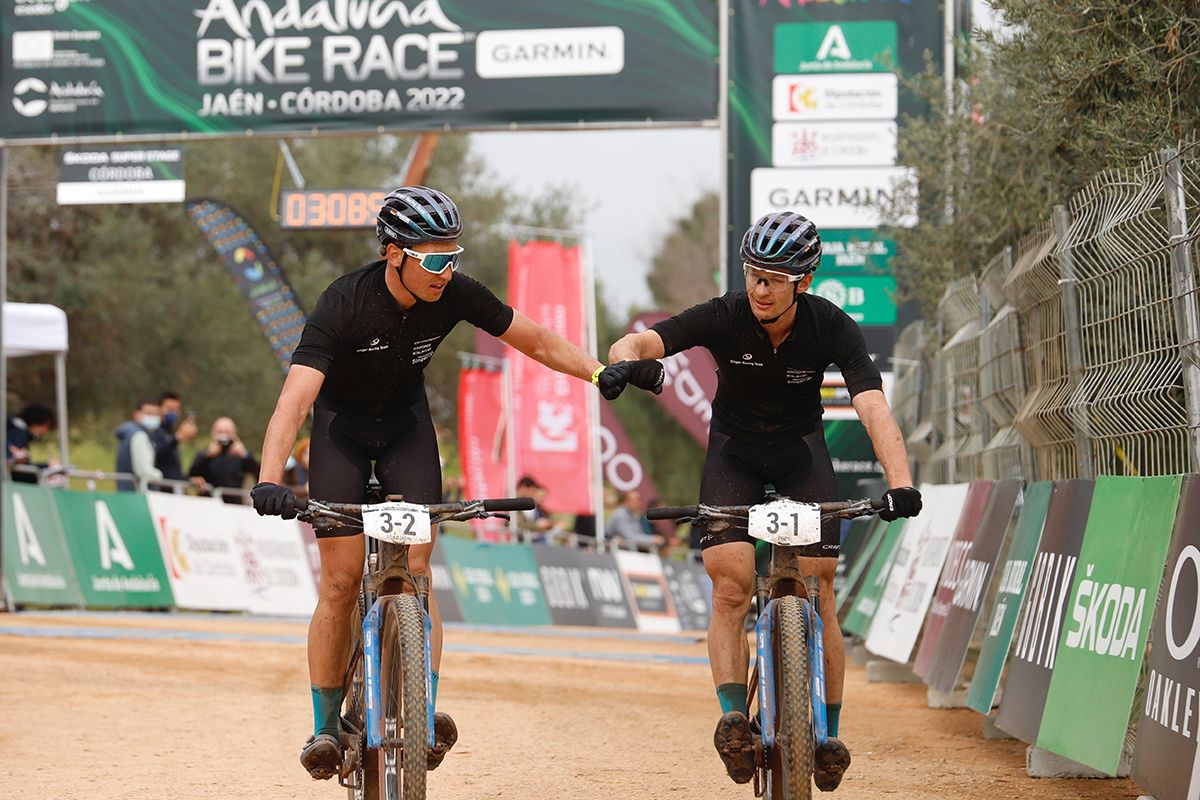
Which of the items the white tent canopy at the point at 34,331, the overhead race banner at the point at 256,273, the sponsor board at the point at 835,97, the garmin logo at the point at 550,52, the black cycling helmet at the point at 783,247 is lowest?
the black cycling helmet at the point at 783,247

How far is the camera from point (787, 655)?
6023 millimetres

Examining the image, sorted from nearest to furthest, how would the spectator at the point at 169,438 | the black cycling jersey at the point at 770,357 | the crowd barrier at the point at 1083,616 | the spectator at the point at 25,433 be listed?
the crowd barrier at the point at 1083,616 < the black cycling jersey at the point at 770,357 < the spectator at the point at 25,433 < the spectator at the point at 169,438

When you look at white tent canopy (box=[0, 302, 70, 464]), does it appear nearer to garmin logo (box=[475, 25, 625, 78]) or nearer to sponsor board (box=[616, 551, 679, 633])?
garmin logo (box=[475, 25, 625, 78])

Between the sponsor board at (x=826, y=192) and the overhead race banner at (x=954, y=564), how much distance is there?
6479 millimetres

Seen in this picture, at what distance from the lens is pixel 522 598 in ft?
78.8

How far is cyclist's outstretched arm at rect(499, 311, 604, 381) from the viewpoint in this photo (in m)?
6.54

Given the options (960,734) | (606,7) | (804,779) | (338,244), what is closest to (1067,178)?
(960,734)

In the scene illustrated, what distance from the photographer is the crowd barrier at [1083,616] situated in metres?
6.05

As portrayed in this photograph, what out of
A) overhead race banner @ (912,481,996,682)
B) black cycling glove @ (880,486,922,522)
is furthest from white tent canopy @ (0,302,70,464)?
black cycling glove @ (880,486,922,522)

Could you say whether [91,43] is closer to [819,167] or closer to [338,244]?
[819,167]

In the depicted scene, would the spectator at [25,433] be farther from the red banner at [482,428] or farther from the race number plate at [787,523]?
the race number plate at [787,523]

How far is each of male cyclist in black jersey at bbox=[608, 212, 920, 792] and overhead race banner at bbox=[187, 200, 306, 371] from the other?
18602mm

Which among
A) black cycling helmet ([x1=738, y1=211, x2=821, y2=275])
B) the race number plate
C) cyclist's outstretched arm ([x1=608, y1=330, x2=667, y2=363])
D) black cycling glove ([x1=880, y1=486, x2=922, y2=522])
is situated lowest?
the race number plate

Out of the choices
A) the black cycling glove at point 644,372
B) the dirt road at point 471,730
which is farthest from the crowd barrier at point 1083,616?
the black cycling glove at point 644,372
